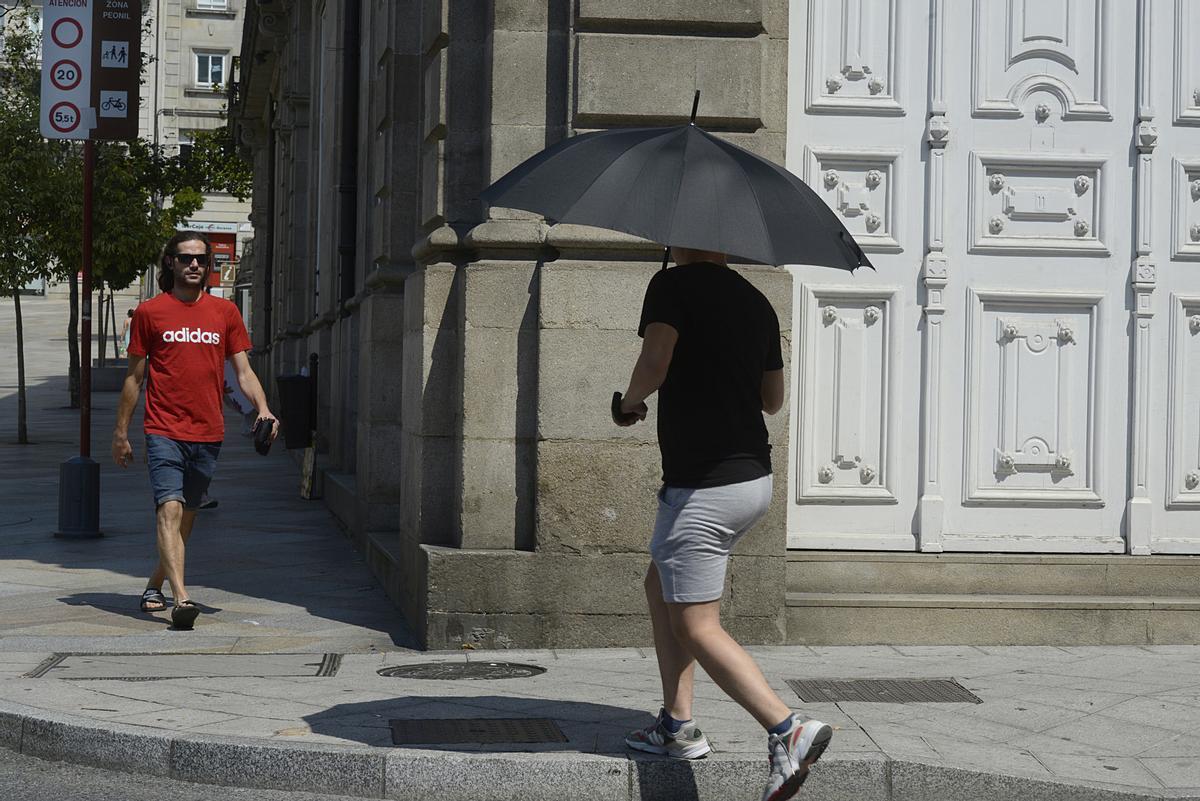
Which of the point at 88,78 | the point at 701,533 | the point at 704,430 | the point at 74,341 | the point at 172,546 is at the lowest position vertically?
the point at 172,546

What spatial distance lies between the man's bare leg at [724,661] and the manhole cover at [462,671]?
191 centimetres

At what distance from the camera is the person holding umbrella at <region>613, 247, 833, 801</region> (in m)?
5.20

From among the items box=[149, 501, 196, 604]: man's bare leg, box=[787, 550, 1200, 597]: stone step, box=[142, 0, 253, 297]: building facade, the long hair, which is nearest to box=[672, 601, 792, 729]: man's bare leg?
box=[787, 550, 1200, 597]: stone step

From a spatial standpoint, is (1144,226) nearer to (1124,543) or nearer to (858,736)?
(1124,543)

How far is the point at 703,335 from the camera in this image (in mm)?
5219

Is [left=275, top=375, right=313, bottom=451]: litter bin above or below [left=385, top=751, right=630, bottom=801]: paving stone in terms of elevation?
above

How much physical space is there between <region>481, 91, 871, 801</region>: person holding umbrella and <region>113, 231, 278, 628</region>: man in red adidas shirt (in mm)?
3599

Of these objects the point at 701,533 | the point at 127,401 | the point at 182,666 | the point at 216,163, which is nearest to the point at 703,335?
the point at 701,533

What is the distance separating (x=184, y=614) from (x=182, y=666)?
36.1 inches

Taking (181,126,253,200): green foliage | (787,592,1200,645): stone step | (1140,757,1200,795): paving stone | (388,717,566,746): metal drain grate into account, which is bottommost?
(1140,757,1200,795): paving stone

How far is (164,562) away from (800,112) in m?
3.80

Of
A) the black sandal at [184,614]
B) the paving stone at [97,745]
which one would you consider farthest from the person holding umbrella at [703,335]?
the black sandal at [184,614]

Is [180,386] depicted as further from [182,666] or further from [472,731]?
[472,731]

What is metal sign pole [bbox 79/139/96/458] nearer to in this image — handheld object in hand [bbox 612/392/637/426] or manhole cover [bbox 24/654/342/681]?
manhole cover [bbox 24/654/342/681]
